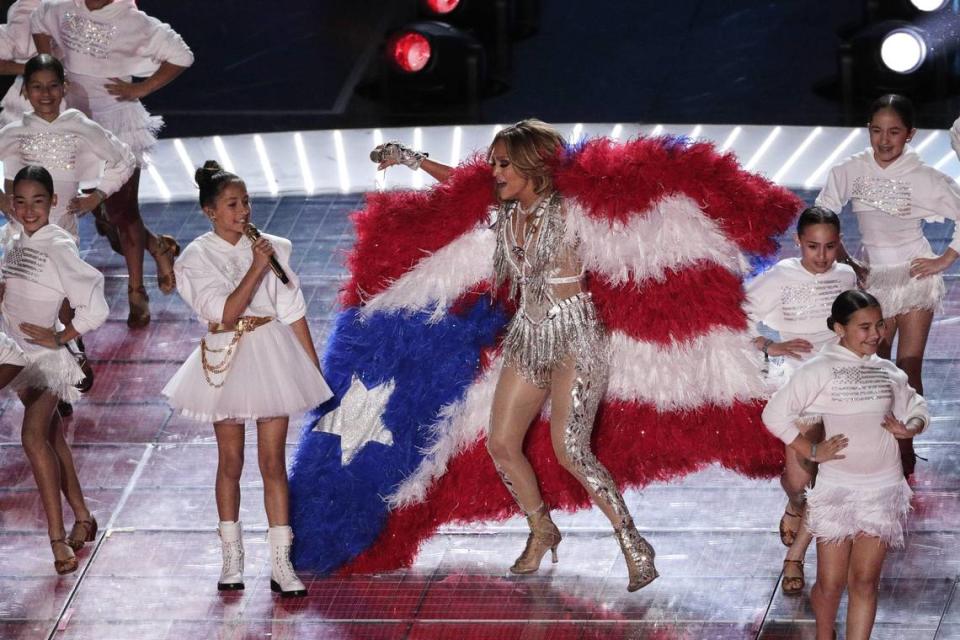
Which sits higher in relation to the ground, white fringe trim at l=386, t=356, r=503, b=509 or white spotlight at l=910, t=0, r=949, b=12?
white fringe trim at l=386, t=356, r=503, b=509

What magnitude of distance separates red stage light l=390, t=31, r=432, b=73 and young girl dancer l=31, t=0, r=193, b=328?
275 cm

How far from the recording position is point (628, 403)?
5273mm

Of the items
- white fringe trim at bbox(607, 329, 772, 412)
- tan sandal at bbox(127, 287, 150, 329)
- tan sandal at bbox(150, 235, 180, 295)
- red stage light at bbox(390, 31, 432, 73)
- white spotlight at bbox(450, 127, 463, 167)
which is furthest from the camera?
red stage light at bbox(390, 31, 432, 73)

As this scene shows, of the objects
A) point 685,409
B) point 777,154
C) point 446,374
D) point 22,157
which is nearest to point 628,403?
point 685,409

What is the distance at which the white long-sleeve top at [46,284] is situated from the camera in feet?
17.8

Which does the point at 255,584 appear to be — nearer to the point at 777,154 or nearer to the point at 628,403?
the point at 628,403

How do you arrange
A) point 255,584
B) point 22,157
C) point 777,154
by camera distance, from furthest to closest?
point 777,154 → point 22,157 → point 255,584

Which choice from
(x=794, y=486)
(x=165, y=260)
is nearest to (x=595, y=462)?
(x=794, y=486)

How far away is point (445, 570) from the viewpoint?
5430 millimetres

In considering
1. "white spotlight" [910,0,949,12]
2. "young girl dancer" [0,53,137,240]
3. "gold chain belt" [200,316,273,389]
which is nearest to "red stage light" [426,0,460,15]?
"white spotlight" [910,0,949,12]

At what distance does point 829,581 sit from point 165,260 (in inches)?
154

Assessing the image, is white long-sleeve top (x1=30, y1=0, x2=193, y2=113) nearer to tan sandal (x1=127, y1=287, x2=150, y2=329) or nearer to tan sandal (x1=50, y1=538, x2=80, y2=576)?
tan sandal (x1=127, y1=287, x2=150, y2=329)

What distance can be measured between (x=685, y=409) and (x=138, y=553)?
1.81 metres

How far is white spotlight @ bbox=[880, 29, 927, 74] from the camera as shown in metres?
9.49
